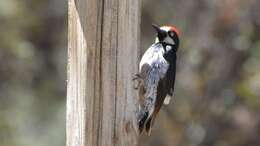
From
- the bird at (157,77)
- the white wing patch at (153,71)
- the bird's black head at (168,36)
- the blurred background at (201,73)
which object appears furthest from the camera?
the blurred background at (201,73)

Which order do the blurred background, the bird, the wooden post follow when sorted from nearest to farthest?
the wooden post, the bird, the blurred background

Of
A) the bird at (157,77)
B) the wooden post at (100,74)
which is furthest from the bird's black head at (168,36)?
the wooden post at (100,74)

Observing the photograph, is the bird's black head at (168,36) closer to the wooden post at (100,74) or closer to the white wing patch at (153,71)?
the white wing patch at (153,71)

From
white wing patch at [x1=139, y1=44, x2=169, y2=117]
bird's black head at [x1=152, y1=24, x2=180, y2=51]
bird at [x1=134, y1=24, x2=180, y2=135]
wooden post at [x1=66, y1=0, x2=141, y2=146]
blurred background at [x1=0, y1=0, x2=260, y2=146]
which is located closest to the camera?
wooden post at [x1=66, y1=0, x2=141, y2=146]

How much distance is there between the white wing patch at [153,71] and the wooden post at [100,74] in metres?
0.74

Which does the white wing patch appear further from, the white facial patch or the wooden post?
the wooden post

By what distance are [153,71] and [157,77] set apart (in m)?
0.06

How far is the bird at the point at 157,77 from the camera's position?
5605mm

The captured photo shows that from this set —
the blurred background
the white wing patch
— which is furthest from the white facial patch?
the blurred background

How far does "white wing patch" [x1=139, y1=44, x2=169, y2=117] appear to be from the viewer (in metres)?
5.96

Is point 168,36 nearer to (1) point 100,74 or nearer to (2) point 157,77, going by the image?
(2) point 157,77

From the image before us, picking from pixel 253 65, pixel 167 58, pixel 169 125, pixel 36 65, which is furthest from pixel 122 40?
pixel 36 65

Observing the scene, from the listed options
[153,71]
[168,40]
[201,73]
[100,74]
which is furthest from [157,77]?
[201,73]

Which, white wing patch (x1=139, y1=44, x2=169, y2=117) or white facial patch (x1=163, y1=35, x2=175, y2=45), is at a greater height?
white facial patch (x1=163, y1=35, x2=175, y2=45)
